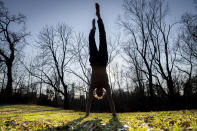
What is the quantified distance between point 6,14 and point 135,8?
21763 mm

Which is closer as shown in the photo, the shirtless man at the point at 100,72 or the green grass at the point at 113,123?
the green grass at the point at 113,123

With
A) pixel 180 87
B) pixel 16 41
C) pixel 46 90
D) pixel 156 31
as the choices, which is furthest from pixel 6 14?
pixel 180 87

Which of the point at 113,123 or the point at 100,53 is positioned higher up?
the point at 100,53

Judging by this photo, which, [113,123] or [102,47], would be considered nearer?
[113,123]

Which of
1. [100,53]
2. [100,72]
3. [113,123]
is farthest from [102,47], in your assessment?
[113,123]

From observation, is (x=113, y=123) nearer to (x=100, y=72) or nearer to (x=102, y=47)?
(x=100, y=72)

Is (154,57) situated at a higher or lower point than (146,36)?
lower

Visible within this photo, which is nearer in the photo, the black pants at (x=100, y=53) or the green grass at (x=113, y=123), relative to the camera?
the green grass at (x=113, y=123)

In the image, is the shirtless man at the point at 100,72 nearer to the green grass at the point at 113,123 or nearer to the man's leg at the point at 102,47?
the man's leg at the point at 102,47

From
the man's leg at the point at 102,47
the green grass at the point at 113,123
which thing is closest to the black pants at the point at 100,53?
the man's leg at the point at 102,47

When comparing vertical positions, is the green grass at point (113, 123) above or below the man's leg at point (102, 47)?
below

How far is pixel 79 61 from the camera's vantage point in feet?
69.7

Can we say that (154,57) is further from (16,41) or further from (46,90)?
(46,90)

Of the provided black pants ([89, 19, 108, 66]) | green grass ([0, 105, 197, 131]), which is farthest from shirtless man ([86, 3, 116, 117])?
green grass ([0, 105, 197, 131])
